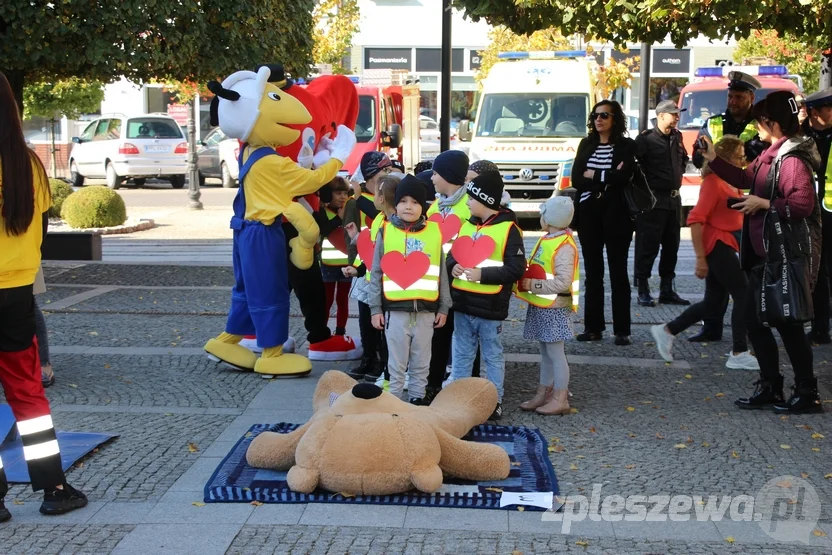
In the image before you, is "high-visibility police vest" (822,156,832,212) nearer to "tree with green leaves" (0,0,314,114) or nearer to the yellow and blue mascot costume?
the yellow and blue mascot costume

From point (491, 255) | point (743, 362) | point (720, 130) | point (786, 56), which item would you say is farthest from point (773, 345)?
point (786, 56)

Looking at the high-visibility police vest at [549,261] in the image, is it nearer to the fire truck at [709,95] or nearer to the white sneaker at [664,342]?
the white sneaker at [664,342]

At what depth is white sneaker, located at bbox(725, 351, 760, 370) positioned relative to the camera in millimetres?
7762

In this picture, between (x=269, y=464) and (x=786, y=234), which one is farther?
Answer: (x=786, y=234)

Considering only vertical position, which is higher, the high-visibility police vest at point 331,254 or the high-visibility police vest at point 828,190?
the high-visibility police vest at point 828,190

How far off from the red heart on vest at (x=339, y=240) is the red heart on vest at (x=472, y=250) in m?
1.60

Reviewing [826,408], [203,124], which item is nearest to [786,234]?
[826,408]

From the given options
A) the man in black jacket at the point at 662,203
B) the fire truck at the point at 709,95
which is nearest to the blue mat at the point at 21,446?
the man in black jacket at the point at 662,203

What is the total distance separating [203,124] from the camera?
36375 mm

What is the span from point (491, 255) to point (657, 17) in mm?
2117

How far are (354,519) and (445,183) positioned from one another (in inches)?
105

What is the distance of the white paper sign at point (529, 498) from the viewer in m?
4.84

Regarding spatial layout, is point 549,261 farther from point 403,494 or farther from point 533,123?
point 533,123

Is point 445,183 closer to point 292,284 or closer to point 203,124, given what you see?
point 292,284
